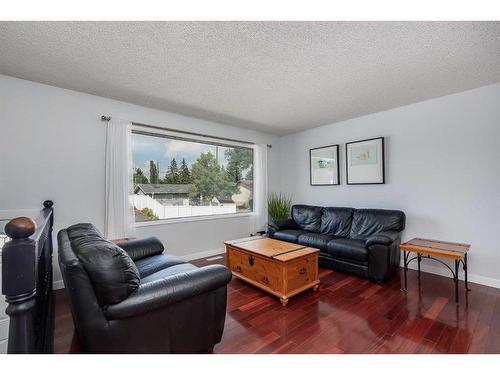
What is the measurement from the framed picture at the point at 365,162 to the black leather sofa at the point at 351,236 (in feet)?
1.84

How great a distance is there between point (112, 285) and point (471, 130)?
13.7 feet

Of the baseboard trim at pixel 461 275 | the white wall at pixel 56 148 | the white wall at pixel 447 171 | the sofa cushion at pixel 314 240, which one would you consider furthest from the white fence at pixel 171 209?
the baseboard trim at pixel 461 275

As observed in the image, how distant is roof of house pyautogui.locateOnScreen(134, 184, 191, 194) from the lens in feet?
11.8

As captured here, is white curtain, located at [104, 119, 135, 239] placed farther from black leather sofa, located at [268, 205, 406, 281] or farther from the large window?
black leather sofa, located at [268, 205, 406, 281]

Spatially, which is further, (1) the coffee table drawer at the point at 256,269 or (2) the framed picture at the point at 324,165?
(2) the framed picture at the point at 324,165

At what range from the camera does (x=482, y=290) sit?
2.69 m

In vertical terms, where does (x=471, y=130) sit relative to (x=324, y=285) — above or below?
above

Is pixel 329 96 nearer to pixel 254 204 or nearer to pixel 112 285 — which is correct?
pixel 254 204

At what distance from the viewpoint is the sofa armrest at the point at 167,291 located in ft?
4.29

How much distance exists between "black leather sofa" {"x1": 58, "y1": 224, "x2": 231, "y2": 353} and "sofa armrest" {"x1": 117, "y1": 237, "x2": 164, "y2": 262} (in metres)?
0.85

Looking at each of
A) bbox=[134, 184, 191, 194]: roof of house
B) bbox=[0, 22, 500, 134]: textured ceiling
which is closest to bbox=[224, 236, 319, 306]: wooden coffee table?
bbox=[134, 184, 191, 194]: roof of house

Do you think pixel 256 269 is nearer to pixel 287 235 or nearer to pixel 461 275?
pixel 287 235

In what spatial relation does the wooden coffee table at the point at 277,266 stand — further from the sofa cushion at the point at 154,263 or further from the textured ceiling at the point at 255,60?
the textured ceiling at the point at 255,60

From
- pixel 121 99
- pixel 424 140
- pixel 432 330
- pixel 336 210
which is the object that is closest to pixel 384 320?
pixel 432 330
